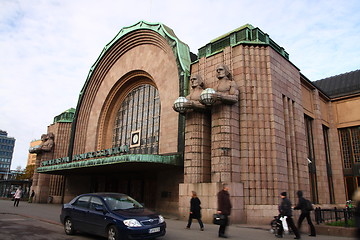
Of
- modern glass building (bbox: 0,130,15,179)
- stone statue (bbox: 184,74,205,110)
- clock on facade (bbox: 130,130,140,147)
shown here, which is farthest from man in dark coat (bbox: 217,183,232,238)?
modern glass building (bbox: 0,130,15,179)

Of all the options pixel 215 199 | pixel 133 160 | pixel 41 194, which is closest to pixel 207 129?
pixel 215 199

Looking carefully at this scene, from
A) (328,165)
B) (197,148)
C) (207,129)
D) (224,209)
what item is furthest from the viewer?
(328,165)

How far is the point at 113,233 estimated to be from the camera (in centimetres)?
866

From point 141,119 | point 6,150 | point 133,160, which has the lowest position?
point 133,160

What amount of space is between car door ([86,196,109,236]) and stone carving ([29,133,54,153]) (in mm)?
27246

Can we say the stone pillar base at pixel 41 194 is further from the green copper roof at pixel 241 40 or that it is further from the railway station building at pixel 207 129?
the green copper roof at pixel 241 40

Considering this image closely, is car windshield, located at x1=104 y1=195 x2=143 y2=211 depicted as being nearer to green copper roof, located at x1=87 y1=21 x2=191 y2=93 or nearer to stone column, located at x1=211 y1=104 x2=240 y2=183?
stone column, located at x1=211 y1=104 x2=240 y2=183

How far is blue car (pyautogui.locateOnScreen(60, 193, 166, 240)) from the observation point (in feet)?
27.7

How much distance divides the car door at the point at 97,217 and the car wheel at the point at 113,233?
0.97 ft

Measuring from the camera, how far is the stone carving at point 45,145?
34062 millimetres

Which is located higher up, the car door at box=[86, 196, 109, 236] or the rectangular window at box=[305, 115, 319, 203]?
the rectangular window at box=[305, 115, 319, 203]

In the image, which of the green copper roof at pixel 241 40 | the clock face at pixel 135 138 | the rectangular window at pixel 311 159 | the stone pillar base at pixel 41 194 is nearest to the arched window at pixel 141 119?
the clock face at pixel 135 138

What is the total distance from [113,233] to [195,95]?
11.2 m

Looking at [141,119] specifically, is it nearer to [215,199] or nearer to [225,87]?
[225,87]
